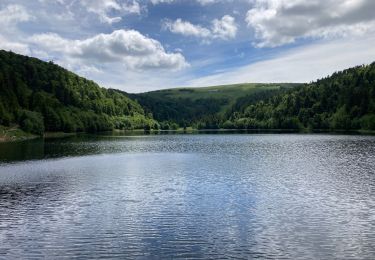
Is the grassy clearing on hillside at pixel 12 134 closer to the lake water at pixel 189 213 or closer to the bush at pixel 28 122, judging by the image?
the bush at pixel 28 122

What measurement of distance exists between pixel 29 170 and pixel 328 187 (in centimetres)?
4946

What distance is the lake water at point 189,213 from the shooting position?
2830 centimetres

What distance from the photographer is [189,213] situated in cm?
3888

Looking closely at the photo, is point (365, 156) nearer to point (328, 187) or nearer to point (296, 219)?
point (328, 187)

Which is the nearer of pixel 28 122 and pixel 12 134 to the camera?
pixel 12 134

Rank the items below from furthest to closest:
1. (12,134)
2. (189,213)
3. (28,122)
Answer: (28,122), (12,134), (189,213)

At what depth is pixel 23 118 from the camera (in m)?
194

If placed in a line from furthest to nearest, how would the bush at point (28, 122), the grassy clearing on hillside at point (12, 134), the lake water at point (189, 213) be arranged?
the bush at point (28, 122)
the grassy clearing on hillside at point (12, 134)
the lake water at point (189, 213)

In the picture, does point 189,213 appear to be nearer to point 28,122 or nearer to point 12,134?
point 12,134

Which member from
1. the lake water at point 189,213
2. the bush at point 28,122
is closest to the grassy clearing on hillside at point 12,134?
the bush at point 28,122

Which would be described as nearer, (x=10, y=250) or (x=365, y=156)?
(x=10, y=250)

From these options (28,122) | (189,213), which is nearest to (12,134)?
(28,122)

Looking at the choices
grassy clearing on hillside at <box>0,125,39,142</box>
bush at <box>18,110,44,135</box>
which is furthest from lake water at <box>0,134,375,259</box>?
bush at <box>18,110,44,135</box>

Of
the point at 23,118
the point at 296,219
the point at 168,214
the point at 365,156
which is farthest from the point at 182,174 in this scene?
the point at 23,118
